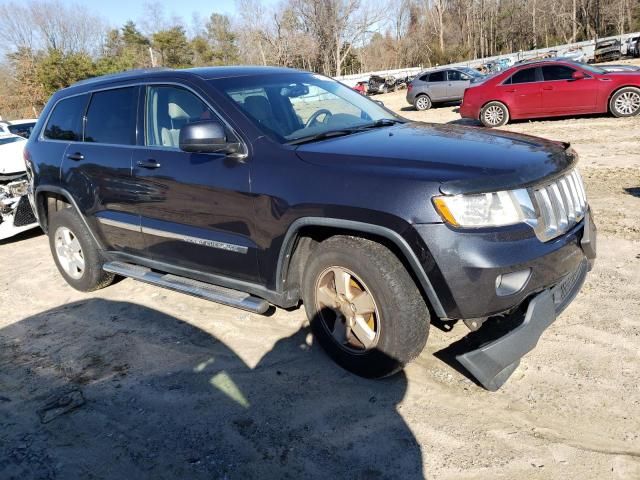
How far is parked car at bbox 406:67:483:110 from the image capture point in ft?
67.1

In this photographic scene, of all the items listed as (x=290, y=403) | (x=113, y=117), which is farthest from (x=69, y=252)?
(x=290, y=403)

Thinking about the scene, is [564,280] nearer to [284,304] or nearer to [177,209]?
[284,304]

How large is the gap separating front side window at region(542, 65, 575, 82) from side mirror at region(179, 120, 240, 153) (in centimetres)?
1155

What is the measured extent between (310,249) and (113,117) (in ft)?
7.16

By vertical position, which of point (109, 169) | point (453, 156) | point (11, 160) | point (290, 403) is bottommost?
point (290, 403)

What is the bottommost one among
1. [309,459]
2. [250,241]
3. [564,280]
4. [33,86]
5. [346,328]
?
[309,459]

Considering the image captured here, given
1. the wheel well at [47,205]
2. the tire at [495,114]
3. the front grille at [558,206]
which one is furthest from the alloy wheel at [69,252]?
the tire at [495,114]

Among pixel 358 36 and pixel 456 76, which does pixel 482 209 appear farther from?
pixel 358 36

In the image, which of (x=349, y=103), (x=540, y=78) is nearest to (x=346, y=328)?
(x=349, y=103)

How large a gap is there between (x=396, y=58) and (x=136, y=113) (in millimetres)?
63160

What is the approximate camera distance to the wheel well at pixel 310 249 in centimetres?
289

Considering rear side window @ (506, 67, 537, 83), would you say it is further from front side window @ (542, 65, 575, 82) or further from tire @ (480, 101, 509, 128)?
tire @ (480, 101, 509, 128)

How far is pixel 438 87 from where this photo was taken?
67.6 ft

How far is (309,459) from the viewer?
2.57 m
